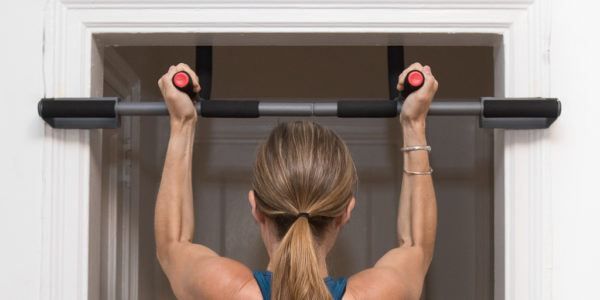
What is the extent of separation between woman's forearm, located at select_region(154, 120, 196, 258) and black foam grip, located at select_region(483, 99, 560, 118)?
58 cm

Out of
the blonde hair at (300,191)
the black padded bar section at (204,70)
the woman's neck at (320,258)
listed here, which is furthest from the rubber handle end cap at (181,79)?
the woman's neck at (320,258)

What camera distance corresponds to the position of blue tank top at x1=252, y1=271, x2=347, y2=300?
1231mm

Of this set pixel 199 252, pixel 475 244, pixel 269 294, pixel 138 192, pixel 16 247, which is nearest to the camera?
pixel 269 294

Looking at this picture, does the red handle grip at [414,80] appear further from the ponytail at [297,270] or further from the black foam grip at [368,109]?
the ponytail at [297,270]

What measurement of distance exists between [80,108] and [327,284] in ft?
1.95

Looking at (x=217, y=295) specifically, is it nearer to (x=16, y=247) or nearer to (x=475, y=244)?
(x=16, y=247)

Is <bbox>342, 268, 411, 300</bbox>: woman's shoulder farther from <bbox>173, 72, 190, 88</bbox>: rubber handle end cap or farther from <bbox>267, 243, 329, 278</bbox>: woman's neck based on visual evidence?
<bbox>173, 72, 190, 88</bbox>: rubber handle end cap

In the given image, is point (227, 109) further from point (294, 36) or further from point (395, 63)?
point (395, 63)

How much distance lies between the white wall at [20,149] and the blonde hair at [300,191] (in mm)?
530

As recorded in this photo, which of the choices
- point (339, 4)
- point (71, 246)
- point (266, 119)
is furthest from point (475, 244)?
point (71, 246)

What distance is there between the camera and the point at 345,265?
277 centimetres

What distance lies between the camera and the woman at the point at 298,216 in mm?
1206

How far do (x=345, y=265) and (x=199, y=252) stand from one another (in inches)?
58.7

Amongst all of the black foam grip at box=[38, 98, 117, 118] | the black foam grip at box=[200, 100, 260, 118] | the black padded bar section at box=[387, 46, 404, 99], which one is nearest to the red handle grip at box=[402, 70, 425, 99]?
the black padded bar section at box=[387, 46, 404, 99]
